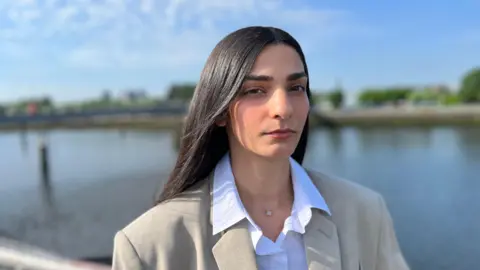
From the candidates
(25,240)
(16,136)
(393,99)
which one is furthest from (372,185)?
(393,99)

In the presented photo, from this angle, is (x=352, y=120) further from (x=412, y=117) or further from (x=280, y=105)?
(x=280, y=105)

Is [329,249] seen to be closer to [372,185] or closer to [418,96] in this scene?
[372,185]

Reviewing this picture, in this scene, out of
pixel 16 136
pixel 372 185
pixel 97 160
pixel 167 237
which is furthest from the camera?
pixel 16 136

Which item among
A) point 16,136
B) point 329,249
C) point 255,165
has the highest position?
point 255,165

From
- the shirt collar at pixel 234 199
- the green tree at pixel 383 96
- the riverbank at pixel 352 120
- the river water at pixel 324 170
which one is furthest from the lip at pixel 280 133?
the green tree at pixel 383 96

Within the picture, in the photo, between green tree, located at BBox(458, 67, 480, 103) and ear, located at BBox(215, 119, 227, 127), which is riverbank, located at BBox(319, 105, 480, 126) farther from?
ear, located at BBox(215, 119, 227, 127)

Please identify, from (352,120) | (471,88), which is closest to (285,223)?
(352,120)

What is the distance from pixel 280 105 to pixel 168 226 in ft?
0.86

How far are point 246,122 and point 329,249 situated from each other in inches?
10.0

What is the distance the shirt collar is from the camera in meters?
0.82

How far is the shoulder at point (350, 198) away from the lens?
87 cm

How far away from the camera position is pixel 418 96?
4728cm

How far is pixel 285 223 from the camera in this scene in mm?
A: 849

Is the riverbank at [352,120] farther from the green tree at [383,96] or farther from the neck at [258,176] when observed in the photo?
the neck at [258,176]
